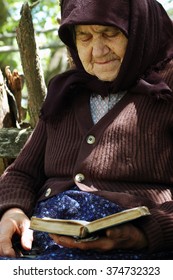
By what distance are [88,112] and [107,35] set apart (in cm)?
37

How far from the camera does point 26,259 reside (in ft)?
8.09

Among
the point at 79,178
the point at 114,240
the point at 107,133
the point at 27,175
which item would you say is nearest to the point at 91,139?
the point at 107,133

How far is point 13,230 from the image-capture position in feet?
8.94

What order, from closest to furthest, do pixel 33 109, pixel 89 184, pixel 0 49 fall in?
1. pixel 89 184
2. pixel 33 109
3. pixel 0 49

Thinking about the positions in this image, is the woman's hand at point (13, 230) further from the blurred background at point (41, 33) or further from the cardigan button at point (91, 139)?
the blurred background at point (41, 33)

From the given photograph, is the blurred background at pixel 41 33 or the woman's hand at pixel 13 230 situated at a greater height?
the woman's hand at pixel 13 230

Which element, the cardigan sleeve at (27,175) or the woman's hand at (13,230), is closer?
the woman's hand at (13,230)

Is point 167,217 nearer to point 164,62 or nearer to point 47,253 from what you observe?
point 47,253

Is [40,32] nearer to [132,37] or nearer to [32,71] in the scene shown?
[32,71]

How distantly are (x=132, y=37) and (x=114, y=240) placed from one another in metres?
0.95

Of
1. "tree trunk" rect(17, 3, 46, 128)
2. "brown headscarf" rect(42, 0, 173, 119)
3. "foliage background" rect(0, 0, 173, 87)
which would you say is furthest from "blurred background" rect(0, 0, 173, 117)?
"brown headscarf" rect(42, 0, 173, 119)

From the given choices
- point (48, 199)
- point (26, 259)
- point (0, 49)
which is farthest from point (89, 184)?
point (0, 49)

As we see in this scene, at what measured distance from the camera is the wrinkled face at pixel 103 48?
2752mm

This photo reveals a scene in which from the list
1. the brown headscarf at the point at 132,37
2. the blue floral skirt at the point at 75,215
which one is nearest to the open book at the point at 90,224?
the blue floral skirt at the point at 75,215
